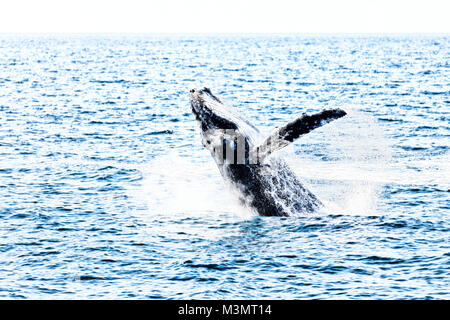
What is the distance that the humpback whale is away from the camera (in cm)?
2319

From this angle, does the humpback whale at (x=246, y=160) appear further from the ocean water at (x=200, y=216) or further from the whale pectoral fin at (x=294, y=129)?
the ocean water at (x=200, y=216)

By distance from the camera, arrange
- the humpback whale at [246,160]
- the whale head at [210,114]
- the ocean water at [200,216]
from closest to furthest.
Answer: the ocean water at [200,216] < the humpback whale at [246,160] < the whale head at [210,114]

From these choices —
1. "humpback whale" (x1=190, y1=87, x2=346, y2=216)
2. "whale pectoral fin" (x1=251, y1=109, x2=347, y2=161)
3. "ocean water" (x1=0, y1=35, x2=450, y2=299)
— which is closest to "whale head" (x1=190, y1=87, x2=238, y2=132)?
"humpback whale" (x1=190, y1=87, x2=346, y2=216)

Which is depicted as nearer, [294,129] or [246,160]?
[294,129]

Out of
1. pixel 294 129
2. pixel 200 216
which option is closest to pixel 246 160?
pixel 294 129

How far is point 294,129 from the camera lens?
68.5ft

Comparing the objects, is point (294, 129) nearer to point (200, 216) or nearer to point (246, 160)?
point (246, 160)

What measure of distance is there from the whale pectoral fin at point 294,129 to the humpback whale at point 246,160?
1.9 inches

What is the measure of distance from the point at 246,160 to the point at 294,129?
2800 mm

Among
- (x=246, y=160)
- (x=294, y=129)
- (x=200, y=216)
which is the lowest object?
(x=200, y=216)

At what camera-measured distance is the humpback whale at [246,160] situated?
2319 cm

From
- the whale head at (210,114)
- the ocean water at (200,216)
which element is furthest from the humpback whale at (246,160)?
the ocean water at (200,216)

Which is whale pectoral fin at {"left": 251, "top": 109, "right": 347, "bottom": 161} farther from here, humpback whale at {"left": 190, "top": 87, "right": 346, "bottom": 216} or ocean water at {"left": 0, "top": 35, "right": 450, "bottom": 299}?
ocean water at {"left": 0, "top": 35, "right": 450, "bottom": 299}
